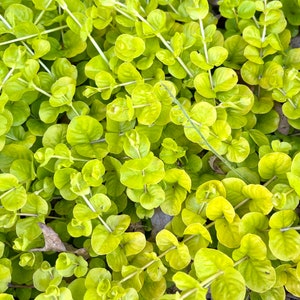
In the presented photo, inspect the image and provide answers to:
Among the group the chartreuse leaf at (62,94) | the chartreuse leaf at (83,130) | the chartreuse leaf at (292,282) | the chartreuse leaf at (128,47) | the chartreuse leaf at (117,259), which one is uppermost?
the chartreuse leaf at (128,47)

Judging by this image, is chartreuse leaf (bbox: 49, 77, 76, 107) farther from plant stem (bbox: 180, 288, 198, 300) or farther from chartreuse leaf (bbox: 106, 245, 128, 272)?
plant stem (bbox: 180, 288, 198, 300)

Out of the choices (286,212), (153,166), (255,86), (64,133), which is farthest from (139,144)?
(255,86)

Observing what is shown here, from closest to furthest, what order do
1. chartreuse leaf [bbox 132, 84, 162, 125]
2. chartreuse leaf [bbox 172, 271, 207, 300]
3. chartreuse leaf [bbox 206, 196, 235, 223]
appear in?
chartreuse leaf [bbox 172, 271, 207, 300], chartreuse leaf [bbox 206, 196, 235, 223], chartreuse leaf [bbox 132, 84, 162, 125]

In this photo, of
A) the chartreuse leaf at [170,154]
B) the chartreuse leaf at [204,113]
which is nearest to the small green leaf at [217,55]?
the chartreuse leaf at [204,113]

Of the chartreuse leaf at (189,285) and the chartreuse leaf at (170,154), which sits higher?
the chartreuse leaf at (170,154)

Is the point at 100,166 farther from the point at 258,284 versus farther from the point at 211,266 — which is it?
the point at 258,284

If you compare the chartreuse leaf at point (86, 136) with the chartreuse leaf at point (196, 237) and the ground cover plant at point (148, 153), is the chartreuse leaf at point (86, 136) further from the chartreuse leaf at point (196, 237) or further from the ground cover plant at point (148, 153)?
the chartreuse leaf at point (196, 237)

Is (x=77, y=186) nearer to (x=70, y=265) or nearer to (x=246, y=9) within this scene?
(x=70, y=265)

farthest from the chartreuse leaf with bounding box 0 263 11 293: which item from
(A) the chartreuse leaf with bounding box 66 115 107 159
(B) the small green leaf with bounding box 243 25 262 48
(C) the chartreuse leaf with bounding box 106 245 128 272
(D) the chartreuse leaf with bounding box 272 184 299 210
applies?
(B) the small green leaf with bounding box 243 25 262 48
